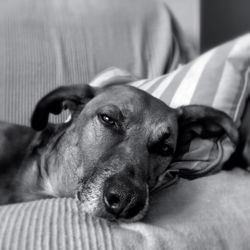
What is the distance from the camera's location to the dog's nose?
94cm

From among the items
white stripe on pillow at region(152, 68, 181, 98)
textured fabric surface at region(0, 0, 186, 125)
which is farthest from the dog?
textured fabric surface at region(0, 0, 186, 125)

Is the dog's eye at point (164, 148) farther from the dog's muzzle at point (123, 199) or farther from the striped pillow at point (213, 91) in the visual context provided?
the dog's muzzle at point (123, 199)

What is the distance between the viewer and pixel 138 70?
2107mm

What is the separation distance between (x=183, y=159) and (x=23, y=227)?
0.66m

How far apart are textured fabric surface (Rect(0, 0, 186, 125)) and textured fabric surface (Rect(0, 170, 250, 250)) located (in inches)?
39.8

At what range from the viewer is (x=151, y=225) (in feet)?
2.96

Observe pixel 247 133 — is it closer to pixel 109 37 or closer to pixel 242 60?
pixel 242 60

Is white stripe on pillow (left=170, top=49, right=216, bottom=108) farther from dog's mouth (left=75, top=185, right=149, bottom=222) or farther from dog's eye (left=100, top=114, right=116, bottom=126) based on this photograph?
dog's mouth (left=75, top=185, right=149, bottom=222)

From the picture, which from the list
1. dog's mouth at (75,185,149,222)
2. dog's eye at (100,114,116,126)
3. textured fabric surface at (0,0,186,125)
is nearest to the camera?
dog's mouth at (75,185,149,222)

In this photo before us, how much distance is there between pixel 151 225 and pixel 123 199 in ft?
0.30

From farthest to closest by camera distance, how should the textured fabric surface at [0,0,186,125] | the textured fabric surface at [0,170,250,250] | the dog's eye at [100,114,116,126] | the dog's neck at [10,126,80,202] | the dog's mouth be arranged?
the textured fabric surface at [0,0,186,125]
the dog's neck at [10,126,80,202]
the dog's eye at [100,114,116,126]
the dog's mouth
the textured fabric surface at [0,170,250,250]

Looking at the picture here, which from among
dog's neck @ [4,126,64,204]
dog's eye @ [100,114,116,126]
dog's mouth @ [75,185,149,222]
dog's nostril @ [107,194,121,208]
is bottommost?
dog's neck @ [4,126,64,204]

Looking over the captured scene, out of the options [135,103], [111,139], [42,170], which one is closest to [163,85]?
[135,103]

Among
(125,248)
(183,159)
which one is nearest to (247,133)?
(183,159)
